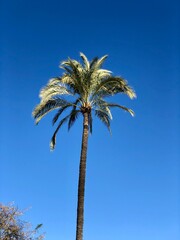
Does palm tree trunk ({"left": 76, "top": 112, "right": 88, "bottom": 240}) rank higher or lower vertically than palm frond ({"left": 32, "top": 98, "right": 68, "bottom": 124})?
lower

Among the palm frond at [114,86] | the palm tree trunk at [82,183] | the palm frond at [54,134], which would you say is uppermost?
the palm frond at [114,86]

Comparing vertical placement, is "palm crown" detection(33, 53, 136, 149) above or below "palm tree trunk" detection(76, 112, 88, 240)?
above

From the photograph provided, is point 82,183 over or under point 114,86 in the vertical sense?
under

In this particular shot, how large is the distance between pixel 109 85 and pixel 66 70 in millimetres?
2849

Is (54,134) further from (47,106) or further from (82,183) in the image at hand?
(82,183)

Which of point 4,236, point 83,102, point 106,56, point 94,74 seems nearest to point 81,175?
point 83,102

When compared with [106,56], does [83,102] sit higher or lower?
lower

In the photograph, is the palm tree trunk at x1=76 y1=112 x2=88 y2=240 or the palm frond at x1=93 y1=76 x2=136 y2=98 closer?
the palm tree trunk at x1=76 y1=112 x2=88 y2=240

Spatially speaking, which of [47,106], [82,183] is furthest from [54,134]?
[82,183]

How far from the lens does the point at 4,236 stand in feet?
120

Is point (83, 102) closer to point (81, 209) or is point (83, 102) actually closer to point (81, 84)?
point (81, 84)

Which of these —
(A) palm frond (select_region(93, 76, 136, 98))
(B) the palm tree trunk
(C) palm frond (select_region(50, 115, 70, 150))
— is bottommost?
(B) the palm tree trunk

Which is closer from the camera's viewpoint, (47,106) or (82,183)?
(82,183)

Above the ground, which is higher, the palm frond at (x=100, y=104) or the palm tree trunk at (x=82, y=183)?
→ the palm frond at (x=100, y=104)
